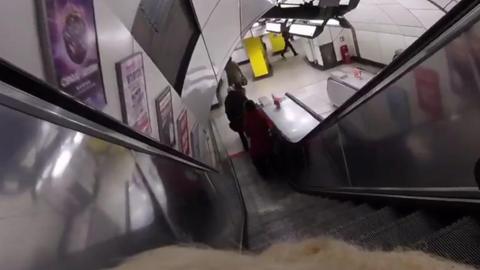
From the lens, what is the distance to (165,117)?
2.74 metres

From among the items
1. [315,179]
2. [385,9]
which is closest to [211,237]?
[315,179]

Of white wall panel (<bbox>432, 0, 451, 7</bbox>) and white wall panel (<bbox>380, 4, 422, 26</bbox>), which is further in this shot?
white wall panel (<bbox>380, 4, 422, 26</bbox>)

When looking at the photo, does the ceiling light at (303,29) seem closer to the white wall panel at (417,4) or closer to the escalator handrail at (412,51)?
the white wall panel at (417,4)

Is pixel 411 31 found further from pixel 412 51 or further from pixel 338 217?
pixel 412 51

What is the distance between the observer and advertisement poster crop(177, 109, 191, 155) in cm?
330

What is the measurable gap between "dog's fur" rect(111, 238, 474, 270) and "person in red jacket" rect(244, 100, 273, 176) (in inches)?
212

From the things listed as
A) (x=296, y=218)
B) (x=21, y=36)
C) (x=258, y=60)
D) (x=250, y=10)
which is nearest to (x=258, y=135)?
(x=250, y=10)

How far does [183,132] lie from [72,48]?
6.87 feet

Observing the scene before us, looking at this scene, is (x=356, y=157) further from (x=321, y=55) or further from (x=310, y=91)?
(x=321, y=55)

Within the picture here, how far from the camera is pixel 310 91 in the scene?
12062 mm

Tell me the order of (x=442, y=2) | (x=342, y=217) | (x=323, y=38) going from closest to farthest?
(x=342, y=217)
(x=442, y=2)
(x=323, y=38)

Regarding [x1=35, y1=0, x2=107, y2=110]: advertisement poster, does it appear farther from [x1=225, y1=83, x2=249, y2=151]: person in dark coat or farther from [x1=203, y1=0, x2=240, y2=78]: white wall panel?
[x1=225, y1=83, x2=249, y2=151]: person in dark coat

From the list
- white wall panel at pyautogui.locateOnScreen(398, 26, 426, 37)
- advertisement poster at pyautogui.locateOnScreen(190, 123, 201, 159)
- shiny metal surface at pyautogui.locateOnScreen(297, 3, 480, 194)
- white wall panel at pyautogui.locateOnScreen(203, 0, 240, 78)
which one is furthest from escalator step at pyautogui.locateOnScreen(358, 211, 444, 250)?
white wall panel at pyautogui.locateOnScreen(398, 26, 426, 37)

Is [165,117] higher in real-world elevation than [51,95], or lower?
lower
